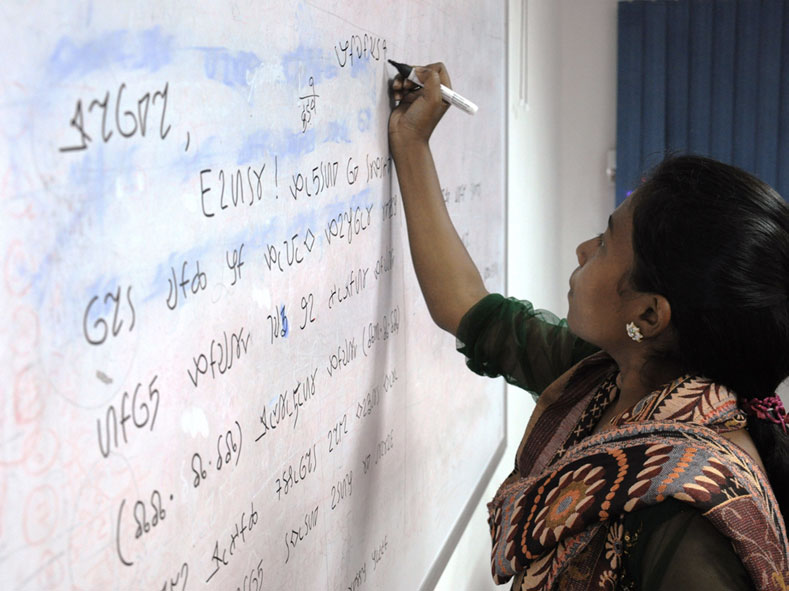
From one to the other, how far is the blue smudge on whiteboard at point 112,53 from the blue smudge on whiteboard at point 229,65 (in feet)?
0.17

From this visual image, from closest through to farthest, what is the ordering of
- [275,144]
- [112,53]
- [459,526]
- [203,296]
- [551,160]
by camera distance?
[112,53]
[203,296]
[275,144]
[459,526]
[551,160]

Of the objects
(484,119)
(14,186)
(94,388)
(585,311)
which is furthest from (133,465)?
(484,119)

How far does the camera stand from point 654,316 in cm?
93

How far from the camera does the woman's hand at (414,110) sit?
1.07m

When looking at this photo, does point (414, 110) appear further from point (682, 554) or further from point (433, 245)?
point (682, 554)

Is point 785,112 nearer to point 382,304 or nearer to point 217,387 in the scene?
point 382,304

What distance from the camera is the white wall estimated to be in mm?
1912

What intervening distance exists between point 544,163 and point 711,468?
1.92 meters

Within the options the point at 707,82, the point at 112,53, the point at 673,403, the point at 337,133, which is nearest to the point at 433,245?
the point at 337,133

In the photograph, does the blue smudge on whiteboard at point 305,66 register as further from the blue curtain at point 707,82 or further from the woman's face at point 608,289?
the blue curtain at point 707,82

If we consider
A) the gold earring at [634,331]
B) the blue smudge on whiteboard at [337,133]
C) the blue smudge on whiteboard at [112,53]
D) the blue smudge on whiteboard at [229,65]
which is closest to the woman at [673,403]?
the gold earring at [634,331]

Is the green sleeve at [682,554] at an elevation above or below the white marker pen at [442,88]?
below

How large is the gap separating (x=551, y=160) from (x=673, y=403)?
6.64 feet

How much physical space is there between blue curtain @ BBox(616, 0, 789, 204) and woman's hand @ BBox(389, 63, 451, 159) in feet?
6.73
